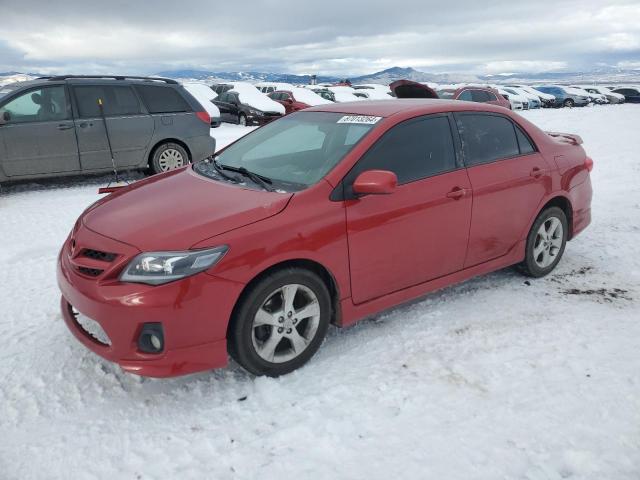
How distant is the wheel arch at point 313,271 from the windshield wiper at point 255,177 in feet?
1.69

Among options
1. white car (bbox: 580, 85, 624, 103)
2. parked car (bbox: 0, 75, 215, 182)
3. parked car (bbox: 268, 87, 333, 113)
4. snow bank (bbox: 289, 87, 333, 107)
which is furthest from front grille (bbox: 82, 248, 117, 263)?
white car (bbox: 580, 85, 624, 103)

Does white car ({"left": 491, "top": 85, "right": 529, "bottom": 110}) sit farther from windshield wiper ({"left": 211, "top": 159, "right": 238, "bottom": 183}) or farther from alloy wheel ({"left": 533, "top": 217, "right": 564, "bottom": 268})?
windshield wiper ({"left": 211, "top": 159, "right": 238, "bottom": 183})

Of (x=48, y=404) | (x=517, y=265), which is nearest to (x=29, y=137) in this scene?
(x=48, y=404)

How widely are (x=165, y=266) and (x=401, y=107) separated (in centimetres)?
209

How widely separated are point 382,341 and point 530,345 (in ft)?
3.22

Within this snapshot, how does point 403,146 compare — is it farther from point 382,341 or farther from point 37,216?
point 37,216

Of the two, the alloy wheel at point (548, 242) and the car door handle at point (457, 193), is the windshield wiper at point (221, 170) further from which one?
the alloy wheel at point (548, 242)

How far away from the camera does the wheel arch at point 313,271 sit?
110 inches

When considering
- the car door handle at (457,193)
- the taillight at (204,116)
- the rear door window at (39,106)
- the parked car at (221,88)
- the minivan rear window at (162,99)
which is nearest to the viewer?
the car door handle at (457,193)

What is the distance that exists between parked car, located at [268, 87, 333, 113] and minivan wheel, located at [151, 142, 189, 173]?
12.1 meters

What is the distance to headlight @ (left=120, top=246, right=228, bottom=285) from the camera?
8.58ft

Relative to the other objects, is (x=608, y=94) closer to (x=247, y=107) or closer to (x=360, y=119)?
(x=247, y=107)

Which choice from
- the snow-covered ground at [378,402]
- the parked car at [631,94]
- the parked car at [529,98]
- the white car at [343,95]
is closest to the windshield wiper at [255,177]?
the snow-covered ground at [378,402]

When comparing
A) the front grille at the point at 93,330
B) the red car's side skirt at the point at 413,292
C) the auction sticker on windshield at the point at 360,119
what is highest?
the auction sticker on windshield at the point at 360,119
